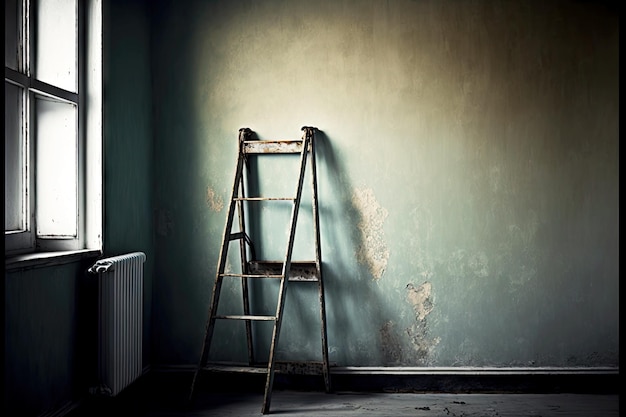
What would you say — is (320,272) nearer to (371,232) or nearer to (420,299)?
(371,232)

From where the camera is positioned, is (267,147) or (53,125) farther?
(267,147)

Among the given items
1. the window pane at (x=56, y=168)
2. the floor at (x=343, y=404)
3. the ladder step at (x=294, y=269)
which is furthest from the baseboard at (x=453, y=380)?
the window pane at (x=56, y=168)

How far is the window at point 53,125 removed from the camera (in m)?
2.95

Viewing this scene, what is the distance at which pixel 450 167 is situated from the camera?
4.04m

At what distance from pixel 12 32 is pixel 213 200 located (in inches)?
64.8

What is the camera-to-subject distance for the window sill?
8.52 ft

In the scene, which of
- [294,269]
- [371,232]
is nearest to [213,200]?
[294,269]

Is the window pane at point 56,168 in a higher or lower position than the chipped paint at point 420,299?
higher

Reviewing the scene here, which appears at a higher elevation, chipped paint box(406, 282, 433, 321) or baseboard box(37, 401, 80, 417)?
chipped paint box(406, 282, 433, 321)

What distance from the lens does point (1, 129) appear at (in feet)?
5.25

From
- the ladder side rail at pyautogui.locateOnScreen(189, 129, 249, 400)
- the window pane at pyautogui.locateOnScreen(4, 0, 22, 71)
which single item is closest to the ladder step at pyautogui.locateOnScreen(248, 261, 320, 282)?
the ladder side rail at pyautogui.locateOnScreen(189, 129, 249, 400)

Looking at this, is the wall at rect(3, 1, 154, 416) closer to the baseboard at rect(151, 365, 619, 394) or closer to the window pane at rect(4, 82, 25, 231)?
the window pane at rect(4, 82, 25, 231)

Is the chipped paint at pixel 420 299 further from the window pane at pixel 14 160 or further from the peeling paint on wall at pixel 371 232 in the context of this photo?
the window pane at pixel 14 160

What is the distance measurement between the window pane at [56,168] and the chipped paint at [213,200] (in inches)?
40.7
